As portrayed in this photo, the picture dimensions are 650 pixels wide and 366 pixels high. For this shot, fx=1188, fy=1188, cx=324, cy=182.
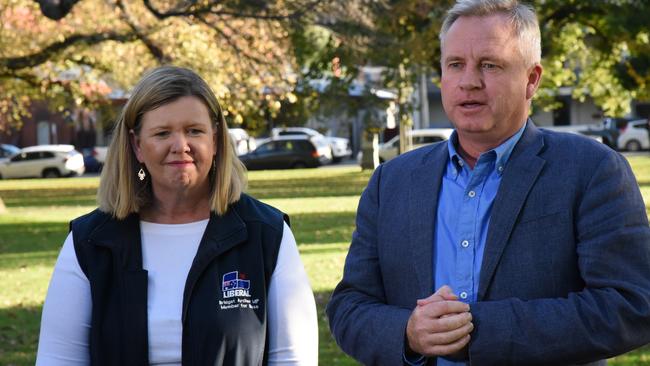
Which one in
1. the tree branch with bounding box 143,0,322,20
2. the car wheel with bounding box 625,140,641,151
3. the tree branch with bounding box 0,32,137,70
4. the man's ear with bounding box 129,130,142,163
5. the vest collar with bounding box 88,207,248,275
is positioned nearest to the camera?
the vest collar with bounding box 88,207,248,275

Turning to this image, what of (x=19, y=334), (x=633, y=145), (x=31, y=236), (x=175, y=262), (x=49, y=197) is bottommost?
(x=633, y=145)

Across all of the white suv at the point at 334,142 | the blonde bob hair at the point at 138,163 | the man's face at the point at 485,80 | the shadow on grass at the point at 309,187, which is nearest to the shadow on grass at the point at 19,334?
the blonde bob hair at the point at 138,163

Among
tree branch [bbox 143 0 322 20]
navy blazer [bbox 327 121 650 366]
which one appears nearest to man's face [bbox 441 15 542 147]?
navy blazer [bbox 327 121 650 366]

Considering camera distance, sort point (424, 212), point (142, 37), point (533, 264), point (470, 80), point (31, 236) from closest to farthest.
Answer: point (533, 264)
point (470, 80)
point (424, 212)
point (31, 236)
point (142, 37)

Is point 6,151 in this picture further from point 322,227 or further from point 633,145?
point 322,227

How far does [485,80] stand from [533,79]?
23cm

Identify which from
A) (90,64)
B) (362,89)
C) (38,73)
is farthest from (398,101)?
(38,73)

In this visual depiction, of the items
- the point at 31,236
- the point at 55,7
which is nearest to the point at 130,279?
the point at 55,7

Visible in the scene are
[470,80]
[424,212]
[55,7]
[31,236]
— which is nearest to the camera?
[470,80]

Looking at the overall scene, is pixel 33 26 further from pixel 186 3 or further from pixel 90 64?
pixel 186 3

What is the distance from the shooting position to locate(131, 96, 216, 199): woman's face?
3971 millimetres

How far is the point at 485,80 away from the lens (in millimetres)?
3652

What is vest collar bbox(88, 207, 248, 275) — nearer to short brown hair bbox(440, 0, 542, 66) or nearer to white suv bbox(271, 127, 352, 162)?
short brown hair bbox(440, 0, 542, 66)

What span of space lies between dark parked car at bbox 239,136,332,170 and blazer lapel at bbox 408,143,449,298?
158 feet
